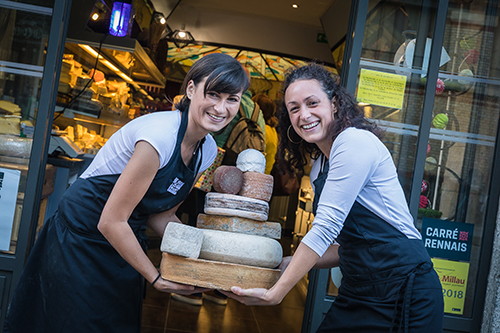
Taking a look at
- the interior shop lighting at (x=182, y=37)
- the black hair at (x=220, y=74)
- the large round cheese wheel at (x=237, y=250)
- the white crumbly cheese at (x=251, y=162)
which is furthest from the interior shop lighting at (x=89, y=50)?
the large round cheese wheel at (x=237, y=250)

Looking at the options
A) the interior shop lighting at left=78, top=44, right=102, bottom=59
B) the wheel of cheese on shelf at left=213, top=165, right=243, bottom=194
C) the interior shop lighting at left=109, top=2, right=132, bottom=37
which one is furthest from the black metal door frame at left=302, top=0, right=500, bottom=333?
the interior shop lighting at left=78, top=44, right=102, bottom=59

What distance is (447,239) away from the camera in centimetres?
276

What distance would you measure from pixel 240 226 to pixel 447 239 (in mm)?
1697

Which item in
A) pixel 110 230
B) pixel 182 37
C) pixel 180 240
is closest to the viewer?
pixel 180 240

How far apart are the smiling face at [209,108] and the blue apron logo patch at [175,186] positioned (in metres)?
0.22

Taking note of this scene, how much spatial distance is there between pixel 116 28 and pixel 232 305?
2818 mm

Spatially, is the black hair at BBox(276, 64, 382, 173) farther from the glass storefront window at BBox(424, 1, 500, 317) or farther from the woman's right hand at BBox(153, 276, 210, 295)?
the glass storefront window at BBox(424, 1, 500, 317)

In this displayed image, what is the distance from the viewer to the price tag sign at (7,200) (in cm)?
259

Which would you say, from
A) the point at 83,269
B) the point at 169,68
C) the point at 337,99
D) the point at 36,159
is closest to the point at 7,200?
the point at 36,159

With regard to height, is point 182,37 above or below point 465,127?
above

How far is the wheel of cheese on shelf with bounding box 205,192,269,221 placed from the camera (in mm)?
1723

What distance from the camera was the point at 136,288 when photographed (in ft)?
5.64

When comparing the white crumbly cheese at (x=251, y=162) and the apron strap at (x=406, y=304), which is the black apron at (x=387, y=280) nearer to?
the apron strap at (x=406, y=304)

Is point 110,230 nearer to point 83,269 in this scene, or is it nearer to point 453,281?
point 83,269
